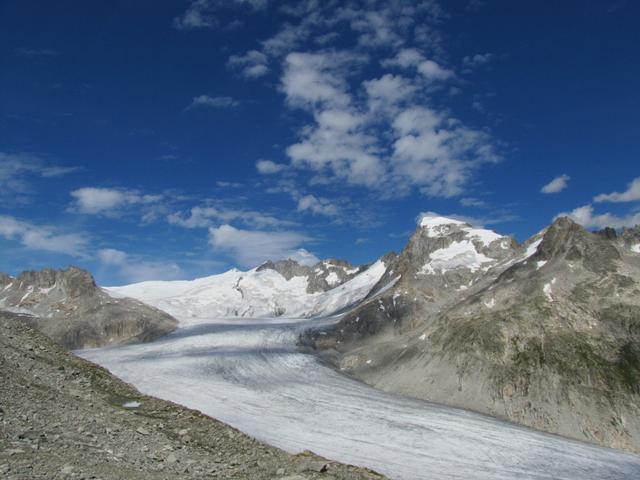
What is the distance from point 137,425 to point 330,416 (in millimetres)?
49196

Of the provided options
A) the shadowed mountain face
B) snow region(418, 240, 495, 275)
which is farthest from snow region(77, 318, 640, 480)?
snow region(418, 240, 495, 275)

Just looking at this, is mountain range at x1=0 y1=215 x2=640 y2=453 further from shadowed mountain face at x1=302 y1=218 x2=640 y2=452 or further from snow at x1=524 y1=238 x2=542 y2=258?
snow at x1=524 y1=238 x2=542 y2=258

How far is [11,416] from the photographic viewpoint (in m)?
Answer: 19.0

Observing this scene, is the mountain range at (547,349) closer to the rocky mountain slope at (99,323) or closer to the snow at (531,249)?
the snow at (531,249)

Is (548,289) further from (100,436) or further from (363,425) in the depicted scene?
(100,436)

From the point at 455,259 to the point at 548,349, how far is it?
311 ft

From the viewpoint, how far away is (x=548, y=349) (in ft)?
291

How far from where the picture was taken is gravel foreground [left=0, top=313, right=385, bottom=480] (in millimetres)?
17141

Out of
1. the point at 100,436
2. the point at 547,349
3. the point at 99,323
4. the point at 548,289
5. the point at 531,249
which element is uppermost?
the point at 531,249

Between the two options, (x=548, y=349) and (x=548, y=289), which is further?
(x=548, y=289)

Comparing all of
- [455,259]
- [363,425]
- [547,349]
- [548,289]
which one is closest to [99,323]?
[455,259]

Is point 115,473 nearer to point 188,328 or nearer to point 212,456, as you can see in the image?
point 212,456

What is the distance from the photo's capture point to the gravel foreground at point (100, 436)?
1714cm

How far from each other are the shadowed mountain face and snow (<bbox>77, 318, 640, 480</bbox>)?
6015 mm
